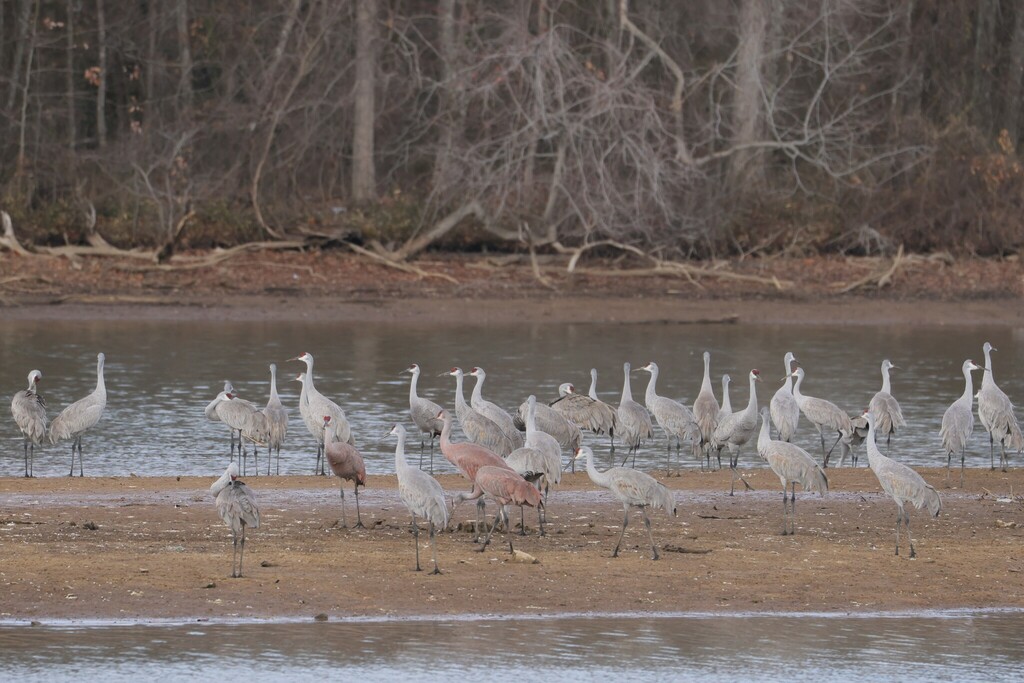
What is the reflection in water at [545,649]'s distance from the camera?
29.4 feet

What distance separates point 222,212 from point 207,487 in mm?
19388

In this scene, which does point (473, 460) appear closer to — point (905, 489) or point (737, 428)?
point (905, 489)

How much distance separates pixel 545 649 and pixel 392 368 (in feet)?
43.2

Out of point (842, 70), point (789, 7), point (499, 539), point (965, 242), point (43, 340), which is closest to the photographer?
point (499, 539)

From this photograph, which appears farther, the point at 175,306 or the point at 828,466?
the point at 175,306

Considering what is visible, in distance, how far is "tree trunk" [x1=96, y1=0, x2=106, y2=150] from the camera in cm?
3750

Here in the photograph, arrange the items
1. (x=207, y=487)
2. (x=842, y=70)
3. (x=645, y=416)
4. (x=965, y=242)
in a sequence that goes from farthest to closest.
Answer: (x=842, y=70) < (x=965, y=242) < (x=645, y=416) < (x=207, y=487)

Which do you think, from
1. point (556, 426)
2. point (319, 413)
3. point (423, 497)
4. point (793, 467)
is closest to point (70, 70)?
point (319, 413)

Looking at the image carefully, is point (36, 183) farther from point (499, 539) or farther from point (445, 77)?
point (499, 539)

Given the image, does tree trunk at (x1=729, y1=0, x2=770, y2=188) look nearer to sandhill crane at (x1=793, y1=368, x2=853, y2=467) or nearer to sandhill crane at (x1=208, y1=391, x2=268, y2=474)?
sandhill crane at (x1=793, y1=368, x2=853, y2=467)

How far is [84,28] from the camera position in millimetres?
38625

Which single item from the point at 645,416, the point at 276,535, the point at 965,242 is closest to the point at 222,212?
the point at 965,242

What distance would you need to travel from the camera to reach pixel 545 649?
9.40 metres

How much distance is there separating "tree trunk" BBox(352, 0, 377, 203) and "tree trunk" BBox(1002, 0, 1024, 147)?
1390 cm
